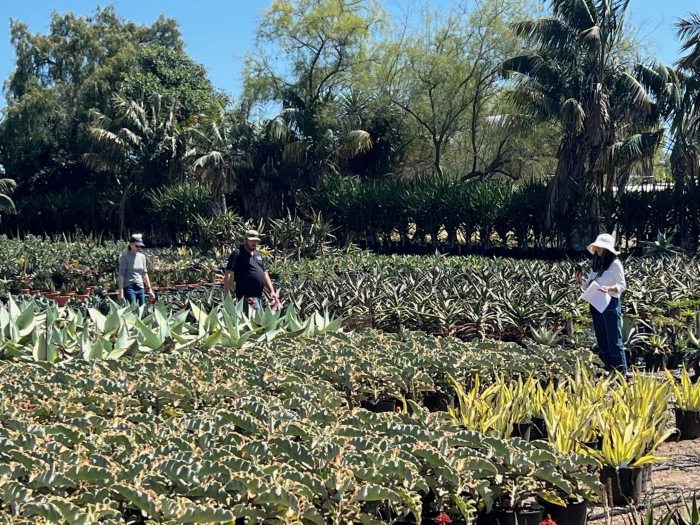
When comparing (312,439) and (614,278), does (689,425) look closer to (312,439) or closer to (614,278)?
(614,278)

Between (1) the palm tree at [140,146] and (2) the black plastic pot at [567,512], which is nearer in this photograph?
(2) the black plastic pot at [567,512]

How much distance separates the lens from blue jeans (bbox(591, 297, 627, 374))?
298 inches

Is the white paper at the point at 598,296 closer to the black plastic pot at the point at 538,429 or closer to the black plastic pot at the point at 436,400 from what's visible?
the black plastic pot at the point at 436,400

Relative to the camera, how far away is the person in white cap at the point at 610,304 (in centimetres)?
755

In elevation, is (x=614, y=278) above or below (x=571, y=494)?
above

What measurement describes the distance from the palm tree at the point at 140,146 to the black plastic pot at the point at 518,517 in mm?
29448

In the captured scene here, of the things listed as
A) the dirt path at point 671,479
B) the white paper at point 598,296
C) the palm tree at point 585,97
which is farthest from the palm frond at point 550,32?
the dirt path at point 671,479

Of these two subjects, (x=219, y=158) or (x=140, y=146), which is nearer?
(x=219, y=158)

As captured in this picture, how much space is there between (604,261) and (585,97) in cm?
1585

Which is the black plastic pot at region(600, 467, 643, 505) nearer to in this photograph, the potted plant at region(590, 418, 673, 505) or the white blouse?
the potted plant at region(590, 418, 673, 505)

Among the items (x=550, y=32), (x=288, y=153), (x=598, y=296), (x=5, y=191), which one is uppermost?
(x=550, y=32)

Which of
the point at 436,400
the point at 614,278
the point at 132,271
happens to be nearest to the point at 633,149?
the point at 132,271

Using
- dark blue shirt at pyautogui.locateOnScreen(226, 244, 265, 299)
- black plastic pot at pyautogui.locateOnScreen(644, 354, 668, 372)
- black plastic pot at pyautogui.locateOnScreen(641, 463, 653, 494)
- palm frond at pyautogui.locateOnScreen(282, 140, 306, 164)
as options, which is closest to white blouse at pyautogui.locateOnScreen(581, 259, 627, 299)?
black plastic pot at pyautogui.locateOnScreen(644, 354, 668, 372)

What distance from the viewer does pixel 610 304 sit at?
299 inches
